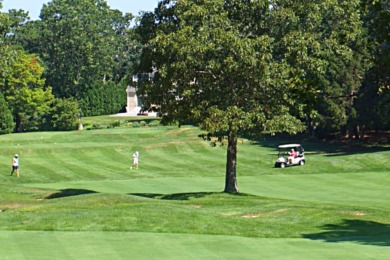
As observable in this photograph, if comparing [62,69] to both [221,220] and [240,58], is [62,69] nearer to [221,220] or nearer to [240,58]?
[240,58]

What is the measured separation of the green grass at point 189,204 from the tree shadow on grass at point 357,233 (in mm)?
34

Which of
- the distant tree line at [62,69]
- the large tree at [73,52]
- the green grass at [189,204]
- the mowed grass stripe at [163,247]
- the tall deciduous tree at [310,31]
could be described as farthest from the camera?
the large tree at [73,52]

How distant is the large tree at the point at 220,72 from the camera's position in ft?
121

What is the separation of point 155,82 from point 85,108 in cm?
8330

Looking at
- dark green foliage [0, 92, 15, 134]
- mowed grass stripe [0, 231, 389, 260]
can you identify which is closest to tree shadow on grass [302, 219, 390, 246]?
mowed grass stripe [0, 231, 389, 260]

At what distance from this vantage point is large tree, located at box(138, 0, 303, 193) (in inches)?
1457

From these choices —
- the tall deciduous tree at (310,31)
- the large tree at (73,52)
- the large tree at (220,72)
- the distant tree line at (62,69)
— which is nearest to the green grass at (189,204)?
the large tree at (220,72)

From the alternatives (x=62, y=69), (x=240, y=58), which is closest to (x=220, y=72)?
(x=240, y=58)

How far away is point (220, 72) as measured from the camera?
38.2 metres

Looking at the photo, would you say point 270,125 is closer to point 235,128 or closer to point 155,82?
point 235,128

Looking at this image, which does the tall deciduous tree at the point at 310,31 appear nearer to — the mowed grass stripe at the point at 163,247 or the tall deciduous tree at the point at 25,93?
the mowed grass stripe at the point at 163,247

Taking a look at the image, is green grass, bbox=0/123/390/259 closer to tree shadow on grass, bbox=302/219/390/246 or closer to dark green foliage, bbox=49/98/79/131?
tree shadow on grass, bbox=302/219/390/246

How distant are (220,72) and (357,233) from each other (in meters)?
15.0

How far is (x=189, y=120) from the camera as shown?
39594mm
